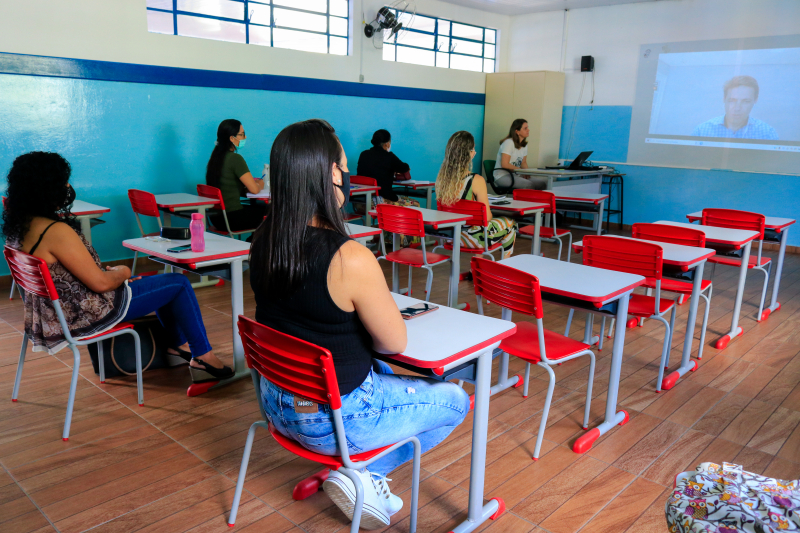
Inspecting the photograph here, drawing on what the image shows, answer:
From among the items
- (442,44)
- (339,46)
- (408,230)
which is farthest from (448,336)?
(442,44)

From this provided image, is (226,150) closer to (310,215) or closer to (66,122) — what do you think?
(66,122)

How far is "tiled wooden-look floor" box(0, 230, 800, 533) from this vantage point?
1928mm

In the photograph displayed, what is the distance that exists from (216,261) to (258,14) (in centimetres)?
421

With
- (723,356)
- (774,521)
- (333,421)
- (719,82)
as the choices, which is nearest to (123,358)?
(333,421)

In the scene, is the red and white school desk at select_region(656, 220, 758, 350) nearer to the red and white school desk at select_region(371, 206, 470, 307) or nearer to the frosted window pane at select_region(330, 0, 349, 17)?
the red and white school desk at select_region(371, 206, 470, 307)

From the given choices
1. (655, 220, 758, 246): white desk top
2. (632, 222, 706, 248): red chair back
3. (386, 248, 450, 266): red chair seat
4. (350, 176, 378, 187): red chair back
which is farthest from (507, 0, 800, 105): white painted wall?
(386, 248, 450, 266): red chair seat

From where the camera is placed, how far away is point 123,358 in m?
2.87

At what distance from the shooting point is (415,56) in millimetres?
7680

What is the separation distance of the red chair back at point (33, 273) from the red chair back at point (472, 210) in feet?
8.96

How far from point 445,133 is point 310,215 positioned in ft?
22.8

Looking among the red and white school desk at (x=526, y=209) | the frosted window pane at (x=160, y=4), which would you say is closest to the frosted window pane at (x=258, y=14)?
the frosted window pane at (x=160, y=4)

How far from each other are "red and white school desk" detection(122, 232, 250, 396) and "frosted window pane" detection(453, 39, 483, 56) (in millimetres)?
6247

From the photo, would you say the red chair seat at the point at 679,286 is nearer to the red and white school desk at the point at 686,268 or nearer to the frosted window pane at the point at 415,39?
the red and white school desk at the point at 686,268

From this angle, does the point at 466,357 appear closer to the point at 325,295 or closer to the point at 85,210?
the point at 325,295
